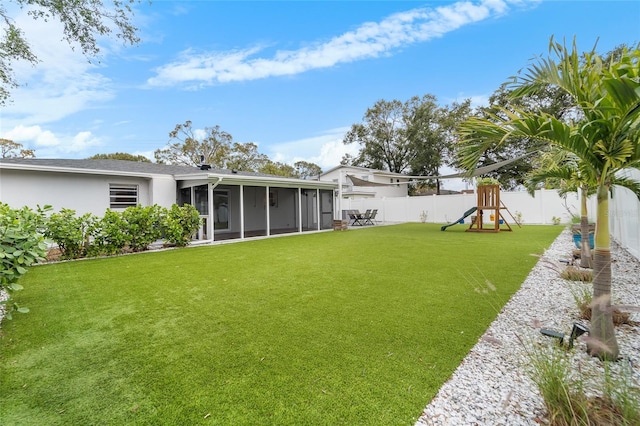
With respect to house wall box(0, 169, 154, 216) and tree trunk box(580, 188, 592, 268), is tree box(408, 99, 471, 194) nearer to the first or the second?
tree trunk box(580, 188, 592, 268)

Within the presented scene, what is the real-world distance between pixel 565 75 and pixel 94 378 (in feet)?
14.5

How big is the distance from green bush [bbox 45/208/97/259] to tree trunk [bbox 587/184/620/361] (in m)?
9.49

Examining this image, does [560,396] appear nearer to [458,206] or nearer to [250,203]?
[250,203]

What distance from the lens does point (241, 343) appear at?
295cm

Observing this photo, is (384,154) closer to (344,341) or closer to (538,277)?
(538,277)

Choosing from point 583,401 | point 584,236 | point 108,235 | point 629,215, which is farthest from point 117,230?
point 629,215

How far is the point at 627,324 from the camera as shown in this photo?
10.9 ft

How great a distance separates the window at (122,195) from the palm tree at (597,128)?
1117 cm

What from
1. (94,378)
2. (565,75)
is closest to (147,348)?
(94,378)

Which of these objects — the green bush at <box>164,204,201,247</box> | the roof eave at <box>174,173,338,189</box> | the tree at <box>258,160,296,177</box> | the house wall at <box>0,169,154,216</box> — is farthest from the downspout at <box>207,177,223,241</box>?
the tree at <box>258,160,296,177</box>

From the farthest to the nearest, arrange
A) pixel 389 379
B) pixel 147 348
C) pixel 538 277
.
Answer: pixel 538 277 → pixel 147 348 → pixel 389 379

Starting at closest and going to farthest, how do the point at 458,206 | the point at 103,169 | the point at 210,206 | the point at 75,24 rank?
the point at 75,24 → the point at 103,169 → the point at 210,206 → the point at 458,206

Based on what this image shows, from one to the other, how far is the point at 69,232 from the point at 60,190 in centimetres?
294

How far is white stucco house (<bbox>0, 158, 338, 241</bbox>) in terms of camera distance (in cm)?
887
